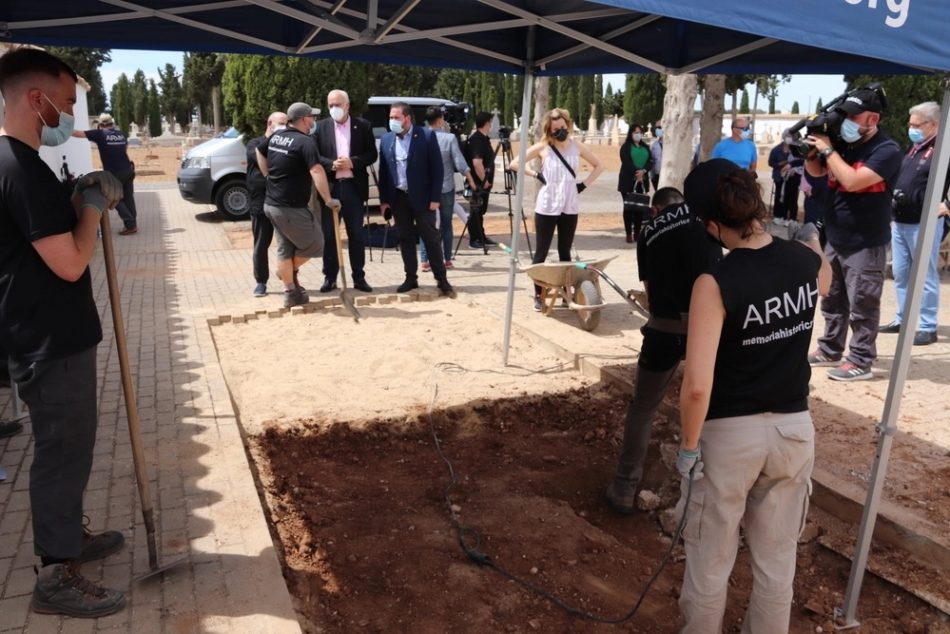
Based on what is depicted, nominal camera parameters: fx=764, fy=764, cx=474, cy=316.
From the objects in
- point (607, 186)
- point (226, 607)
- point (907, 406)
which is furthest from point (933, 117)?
point (607, 186)

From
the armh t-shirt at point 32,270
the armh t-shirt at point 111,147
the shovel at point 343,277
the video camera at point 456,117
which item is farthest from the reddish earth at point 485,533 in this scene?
the armh t-shirt at point 111,147

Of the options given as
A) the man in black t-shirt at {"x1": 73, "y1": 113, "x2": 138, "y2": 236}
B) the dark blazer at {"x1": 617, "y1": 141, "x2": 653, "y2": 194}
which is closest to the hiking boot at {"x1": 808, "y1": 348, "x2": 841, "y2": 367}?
the dark blazer at {"x1": 617, "y1": 141, "x2": 653, "y2": 194}

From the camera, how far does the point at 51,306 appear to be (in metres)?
2.65

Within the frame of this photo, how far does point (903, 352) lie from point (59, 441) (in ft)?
10.6

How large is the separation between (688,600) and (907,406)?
314 cm

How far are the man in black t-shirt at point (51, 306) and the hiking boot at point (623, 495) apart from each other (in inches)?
97.9

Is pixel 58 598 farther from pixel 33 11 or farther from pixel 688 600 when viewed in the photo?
pixel 33 11

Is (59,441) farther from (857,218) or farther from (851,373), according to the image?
(851,373)

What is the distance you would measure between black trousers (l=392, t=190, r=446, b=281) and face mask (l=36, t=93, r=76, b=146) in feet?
18.0

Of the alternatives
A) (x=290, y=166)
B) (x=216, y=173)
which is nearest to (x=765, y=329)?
(x=290, y=166)

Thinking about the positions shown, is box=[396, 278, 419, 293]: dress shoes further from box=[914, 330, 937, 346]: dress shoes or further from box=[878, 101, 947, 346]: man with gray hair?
box=[914, 330, 937, 346]: dress shoes

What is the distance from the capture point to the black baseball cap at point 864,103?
16.0 feet

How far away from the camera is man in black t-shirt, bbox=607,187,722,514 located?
12.0ft

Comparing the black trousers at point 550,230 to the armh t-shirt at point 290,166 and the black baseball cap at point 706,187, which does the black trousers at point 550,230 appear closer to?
the armh t-shirt at point 290,166
